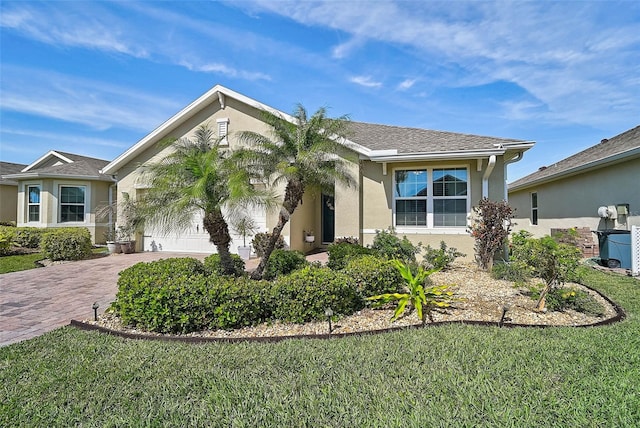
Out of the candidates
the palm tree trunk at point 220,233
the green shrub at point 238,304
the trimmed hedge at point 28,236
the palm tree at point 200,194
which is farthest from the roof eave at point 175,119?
the green shrub at point 238,304

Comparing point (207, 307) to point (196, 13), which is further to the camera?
point (196, 13)

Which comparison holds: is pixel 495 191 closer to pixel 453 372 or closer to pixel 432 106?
pixel 432 106

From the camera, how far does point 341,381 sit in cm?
318

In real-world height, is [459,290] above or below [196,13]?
below

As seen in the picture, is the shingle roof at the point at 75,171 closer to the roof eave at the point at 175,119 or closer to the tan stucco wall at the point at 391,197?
the roof eave at the point at 175,119

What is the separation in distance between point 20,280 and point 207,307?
8066 mm

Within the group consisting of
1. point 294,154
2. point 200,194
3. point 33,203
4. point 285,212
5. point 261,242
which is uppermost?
point 294,154

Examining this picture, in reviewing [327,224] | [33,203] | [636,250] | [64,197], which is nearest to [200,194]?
[327,224]

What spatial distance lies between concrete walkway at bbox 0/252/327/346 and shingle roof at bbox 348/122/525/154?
201 inches

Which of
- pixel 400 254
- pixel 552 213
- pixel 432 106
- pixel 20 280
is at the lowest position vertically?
pixel 20 280

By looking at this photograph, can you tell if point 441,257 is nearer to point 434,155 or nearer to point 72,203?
point 434,155

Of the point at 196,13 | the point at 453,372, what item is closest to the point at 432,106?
the point at 196,13

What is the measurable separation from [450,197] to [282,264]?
682 cm

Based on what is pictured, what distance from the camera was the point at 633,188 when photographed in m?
10.9
